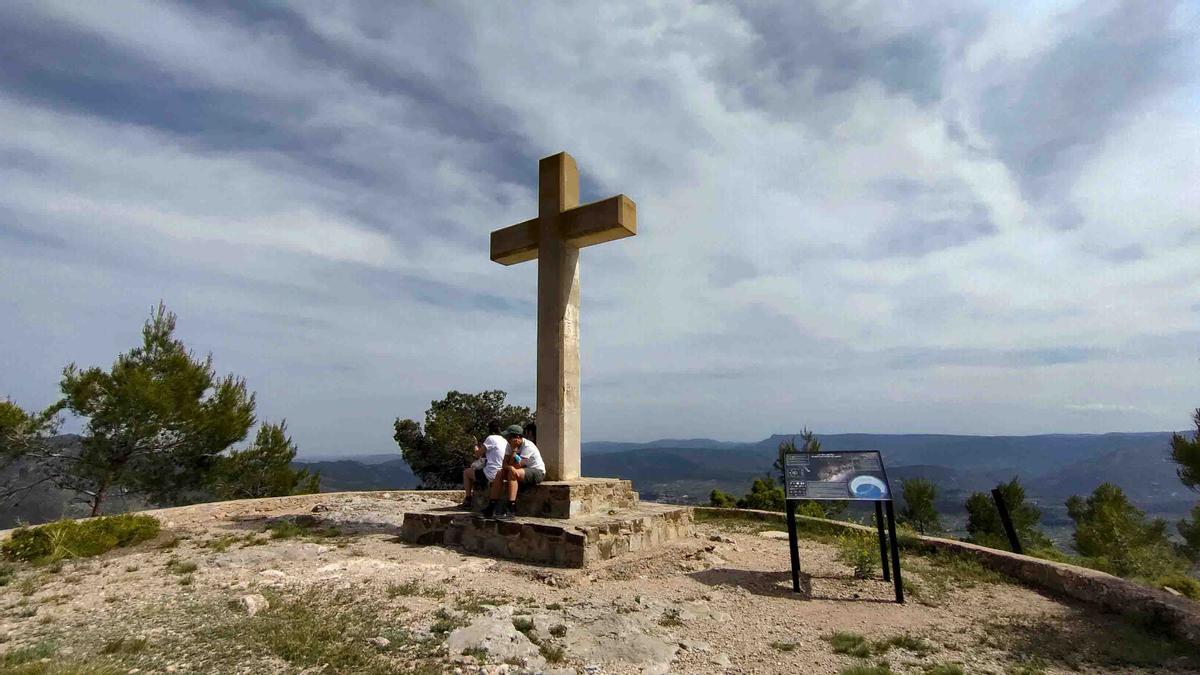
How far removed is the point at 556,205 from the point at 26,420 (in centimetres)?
1319

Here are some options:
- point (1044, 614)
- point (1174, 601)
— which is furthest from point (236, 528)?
point (1174, 601)

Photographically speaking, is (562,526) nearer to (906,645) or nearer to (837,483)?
(837,483)

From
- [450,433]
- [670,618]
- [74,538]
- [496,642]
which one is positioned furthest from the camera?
[450,433]

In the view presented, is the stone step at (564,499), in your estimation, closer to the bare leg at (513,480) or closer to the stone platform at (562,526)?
the stone platform at (562,526)

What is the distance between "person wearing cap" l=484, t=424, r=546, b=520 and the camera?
272 inches

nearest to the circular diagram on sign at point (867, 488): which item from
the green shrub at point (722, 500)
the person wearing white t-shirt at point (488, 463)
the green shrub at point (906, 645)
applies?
the green shrub at point (906, 645)

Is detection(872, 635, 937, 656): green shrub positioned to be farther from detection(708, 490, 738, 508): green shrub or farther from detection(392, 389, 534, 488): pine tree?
detection(392, 389, 534, 488): pine tree

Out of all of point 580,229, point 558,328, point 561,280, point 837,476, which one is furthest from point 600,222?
point 837,476

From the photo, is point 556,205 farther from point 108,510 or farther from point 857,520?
point 108,510

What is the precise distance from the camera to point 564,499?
6.88m

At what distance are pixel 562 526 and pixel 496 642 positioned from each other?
8.42 feet

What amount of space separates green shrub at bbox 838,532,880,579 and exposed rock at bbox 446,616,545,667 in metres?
3.62

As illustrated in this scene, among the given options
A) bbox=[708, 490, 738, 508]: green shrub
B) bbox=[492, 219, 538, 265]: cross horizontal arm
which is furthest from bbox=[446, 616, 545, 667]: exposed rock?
bbox=[708, 490, 738, 508]: green shrub

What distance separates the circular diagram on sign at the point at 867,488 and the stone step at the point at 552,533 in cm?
249
